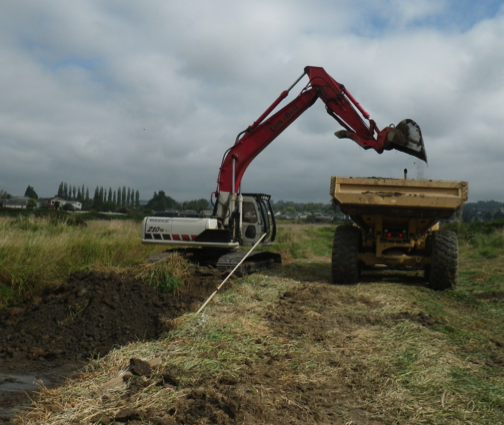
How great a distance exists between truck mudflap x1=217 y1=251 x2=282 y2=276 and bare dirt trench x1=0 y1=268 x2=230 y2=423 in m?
2.06

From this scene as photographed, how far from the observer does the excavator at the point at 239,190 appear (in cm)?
947

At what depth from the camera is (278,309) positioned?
6.20m

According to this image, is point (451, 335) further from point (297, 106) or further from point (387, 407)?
point (297, 106)

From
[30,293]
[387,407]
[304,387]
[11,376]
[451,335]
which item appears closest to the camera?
[387,407]

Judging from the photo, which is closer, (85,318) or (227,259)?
(85,318)

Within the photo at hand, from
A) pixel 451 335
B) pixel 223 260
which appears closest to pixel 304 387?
pixel 451 335

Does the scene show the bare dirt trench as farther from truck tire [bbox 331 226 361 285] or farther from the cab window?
the cab window

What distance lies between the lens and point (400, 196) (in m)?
7.68

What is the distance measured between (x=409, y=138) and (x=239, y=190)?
3765 millimetres

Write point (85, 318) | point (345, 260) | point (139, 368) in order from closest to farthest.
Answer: point (139, 368) → point (85, 318) → point (345, 260)

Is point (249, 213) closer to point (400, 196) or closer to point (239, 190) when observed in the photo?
point (239, 190)

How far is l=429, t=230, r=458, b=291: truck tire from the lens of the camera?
827 centimetres

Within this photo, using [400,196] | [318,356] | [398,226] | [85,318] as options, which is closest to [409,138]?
[400,196]

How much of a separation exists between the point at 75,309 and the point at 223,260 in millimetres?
3850
